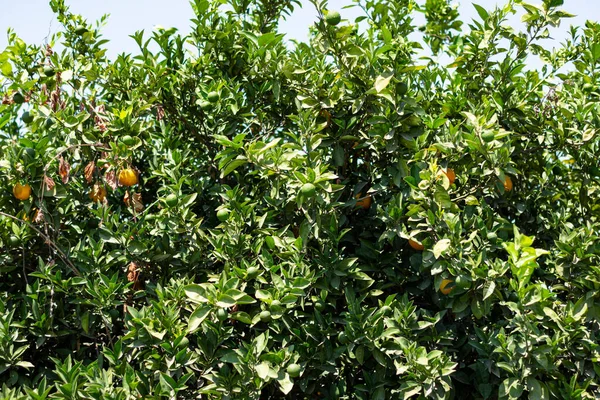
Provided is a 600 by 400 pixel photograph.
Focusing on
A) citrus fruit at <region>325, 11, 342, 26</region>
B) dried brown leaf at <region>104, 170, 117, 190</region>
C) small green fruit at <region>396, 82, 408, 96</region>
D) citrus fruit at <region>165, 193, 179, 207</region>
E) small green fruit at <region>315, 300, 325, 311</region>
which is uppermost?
citrus fruit at <region>325, 11, 342, 26</region>

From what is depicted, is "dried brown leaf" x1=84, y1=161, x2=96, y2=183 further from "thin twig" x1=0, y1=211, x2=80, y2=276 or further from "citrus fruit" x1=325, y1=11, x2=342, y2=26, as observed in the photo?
"citrus fruit" x1=325, y1=11, x2=342, y2=26

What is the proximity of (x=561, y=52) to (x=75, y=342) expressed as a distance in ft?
9.83

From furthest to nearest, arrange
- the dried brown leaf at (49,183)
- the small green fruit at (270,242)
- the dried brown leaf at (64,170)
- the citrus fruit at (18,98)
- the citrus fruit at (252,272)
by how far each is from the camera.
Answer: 1. the citrus fruit at (18,98)
2. the dried brown leaf at (64,170)
3. the dried brown leaf at (49,183)
4. the small green fruit at (270,242)
5. the citrus fruit at (252,272)

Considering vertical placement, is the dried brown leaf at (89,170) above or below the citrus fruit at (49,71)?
below

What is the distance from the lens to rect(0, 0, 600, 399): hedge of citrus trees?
263cm

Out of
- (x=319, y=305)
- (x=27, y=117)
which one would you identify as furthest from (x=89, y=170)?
(x=319, y=305)

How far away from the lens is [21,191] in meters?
2.94

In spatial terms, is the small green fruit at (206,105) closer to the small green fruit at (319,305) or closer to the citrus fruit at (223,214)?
the citrus fruit at (223,214)

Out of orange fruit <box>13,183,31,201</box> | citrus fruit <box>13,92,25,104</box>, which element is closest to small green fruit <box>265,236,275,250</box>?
orange fruit <box>13,183,31,201</box>

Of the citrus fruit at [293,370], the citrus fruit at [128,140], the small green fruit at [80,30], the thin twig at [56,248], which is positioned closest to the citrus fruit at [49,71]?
the small green fruit at [80,30]

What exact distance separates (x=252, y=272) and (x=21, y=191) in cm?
110

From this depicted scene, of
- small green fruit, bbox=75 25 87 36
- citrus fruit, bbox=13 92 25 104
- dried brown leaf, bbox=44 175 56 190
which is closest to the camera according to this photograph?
dried brown leaf, bbox=44 175 56 190

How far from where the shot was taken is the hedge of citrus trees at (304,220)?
263 cm

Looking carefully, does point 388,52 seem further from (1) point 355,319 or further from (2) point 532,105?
(1) point 355,319
